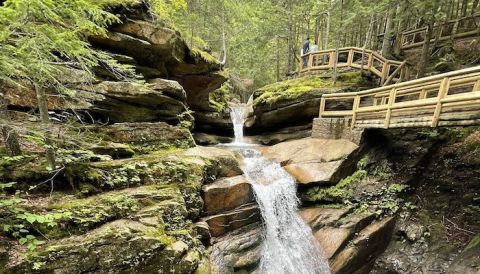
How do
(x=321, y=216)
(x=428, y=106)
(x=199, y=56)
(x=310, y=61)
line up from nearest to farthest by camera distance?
(x=428, y=106)
(x=321, y=216)
(x=199, y=56)
(x=310, y=61)

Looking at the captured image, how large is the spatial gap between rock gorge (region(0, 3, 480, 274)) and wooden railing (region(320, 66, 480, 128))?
3.38 ft

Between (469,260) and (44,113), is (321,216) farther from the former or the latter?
(44,113)

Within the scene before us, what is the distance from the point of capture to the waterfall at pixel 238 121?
17.2 meters

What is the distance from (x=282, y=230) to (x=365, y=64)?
34.3ft

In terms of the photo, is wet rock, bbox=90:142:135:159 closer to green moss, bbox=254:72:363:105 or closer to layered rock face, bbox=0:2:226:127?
layered rock face, bbox=0:2:226:127

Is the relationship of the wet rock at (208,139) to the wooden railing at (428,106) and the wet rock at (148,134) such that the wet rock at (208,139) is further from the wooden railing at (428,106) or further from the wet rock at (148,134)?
the wooden railing at (428,106)

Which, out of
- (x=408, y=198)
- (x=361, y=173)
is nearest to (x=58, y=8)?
(x=361, y=173)

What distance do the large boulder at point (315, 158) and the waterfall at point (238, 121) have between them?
5.79 meters

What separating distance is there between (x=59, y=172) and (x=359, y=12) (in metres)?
12.9

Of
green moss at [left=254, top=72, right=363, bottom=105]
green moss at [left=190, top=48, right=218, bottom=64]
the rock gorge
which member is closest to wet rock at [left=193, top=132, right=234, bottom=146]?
green moss at [left=254, top=72, right=363, bottom=105]

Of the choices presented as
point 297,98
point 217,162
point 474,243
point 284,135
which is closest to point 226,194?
point 217,162

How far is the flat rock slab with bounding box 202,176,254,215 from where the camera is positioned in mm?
7297

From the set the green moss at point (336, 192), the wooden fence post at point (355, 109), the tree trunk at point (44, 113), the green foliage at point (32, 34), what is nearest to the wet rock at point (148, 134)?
the tree trunk at point (44, 113)

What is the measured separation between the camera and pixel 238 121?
18.3 meters
